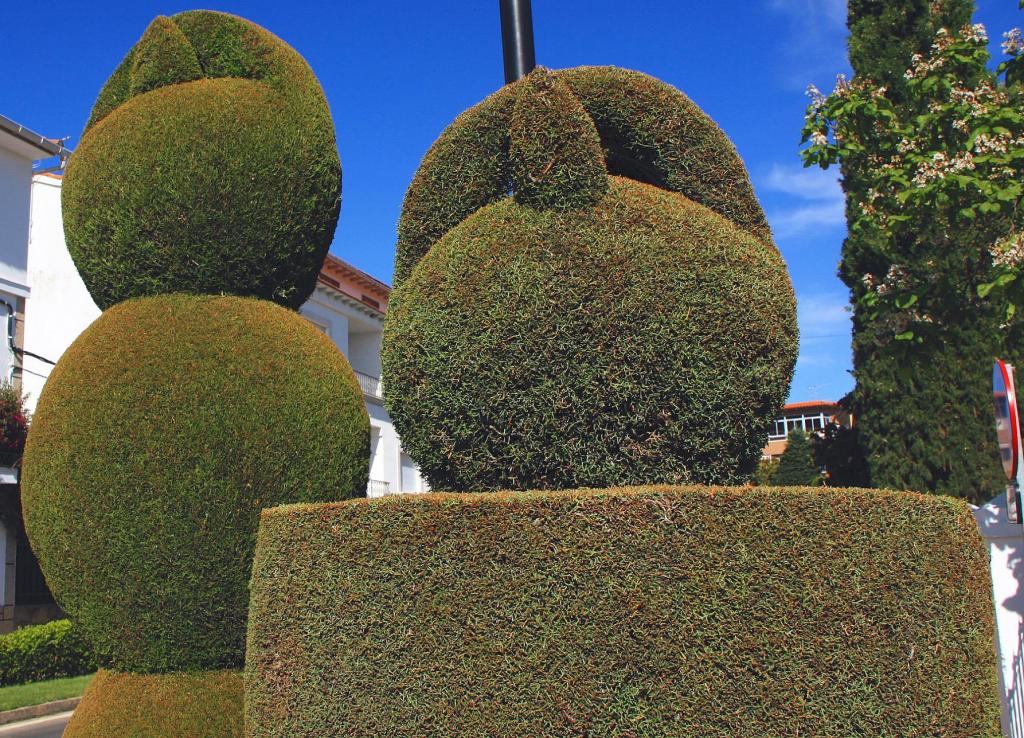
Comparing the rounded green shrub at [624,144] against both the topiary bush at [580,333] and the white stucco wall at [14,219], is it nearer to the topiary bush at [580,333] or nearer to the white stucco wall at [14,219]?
the topiary bush at [580,333]

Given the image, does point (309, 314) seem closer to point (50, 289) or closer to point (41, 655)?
point (50, 289)

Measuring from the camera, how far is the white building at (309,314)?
2055 cm

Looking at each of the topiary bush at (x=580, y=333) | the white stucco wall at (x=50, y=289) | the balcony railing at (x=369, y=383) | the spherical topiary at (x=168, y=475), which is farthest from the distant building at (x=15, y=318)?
the topiary bush at (x=580, y=333)

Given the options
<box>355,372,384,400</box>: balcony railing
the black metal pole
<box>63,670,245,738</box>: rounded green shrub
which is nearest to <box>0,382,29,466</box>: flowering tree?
<box>355,372,384,400</box>: balcony railing

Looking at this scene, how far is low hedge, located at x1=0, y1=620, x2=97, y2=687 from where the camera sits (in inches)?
579

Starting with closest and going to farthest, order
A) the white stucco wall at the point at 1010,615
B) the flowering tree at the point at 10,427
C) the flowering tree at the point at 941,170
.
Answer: the white stucco wall at the point at 1010,615 < the flowering tree at the point at 941,170 < the flowering tree at the point at 10,427

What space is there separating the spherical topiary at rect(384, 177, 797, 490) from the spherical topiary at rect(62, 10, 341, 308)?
1.96 metres

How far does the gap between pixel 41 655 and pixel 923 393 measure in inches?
657

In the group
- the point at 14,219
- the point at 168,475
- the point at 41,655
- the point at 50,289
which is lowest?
the point at 41,655

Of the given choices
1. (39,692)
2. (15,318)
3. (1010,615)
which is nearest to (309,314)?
(15,318)

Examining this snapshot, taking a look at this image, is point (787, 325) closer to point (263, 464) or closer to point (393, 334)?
point (393, 334)

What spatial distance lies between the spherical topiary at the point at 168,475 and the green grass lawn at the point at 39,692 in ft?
28.3

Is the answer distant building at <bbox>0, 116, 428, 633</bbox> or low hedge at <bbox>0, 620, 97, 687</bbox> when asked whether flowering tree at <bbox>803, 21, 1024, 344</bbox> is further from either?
low hedge at <bbox>0, 620, 97, 687</bbox>

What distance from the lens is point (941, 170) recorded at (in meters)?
7.71
